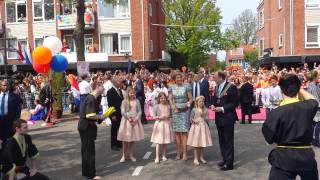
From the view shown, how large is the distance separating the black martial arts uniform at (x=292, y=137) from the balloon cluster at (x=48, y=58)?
9.98 meters

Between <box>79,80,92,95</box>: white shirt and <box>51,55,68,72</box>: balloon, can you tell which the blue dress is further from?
<box>79,80,92,95</box>: white shirt

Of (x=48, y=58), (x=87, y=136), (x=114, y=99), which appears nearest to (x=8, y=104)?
(x=114, y=99)

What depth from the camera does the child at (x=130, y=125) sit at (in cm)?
1050

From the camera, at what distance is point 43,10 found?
3953 cm

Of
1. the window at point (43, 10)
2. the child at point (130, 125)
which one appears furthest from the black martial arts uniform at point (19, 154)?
the window at point (43, 10)

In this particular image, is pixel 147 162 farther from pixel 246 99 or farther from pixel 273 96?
pixel 246 99

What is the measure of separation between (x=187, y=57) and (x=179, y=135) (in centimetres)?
4446

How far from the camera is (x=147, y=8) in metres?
37.9

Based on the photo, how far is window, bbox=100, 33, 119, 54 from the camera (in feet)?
125

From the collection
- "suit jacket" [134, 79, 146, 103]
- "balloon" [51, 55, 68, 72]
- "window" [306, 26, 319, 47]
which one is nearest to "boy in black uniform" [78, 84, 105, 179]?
"balloon" [51, 55, 68, 72]

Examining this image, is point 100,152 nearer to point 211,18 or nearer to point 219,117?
point 219,117

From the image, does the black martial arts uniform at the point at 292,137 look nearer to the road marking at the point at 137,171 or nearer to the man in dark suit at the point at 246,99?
the road marking at the point at 137,171

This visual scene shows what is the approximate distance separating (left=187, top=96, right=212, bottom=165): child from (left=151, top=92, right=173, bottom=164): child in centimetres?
50

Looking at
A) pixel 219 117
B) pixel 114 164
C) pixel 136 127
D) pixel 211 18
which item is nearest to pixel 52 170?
pixel 114 164
